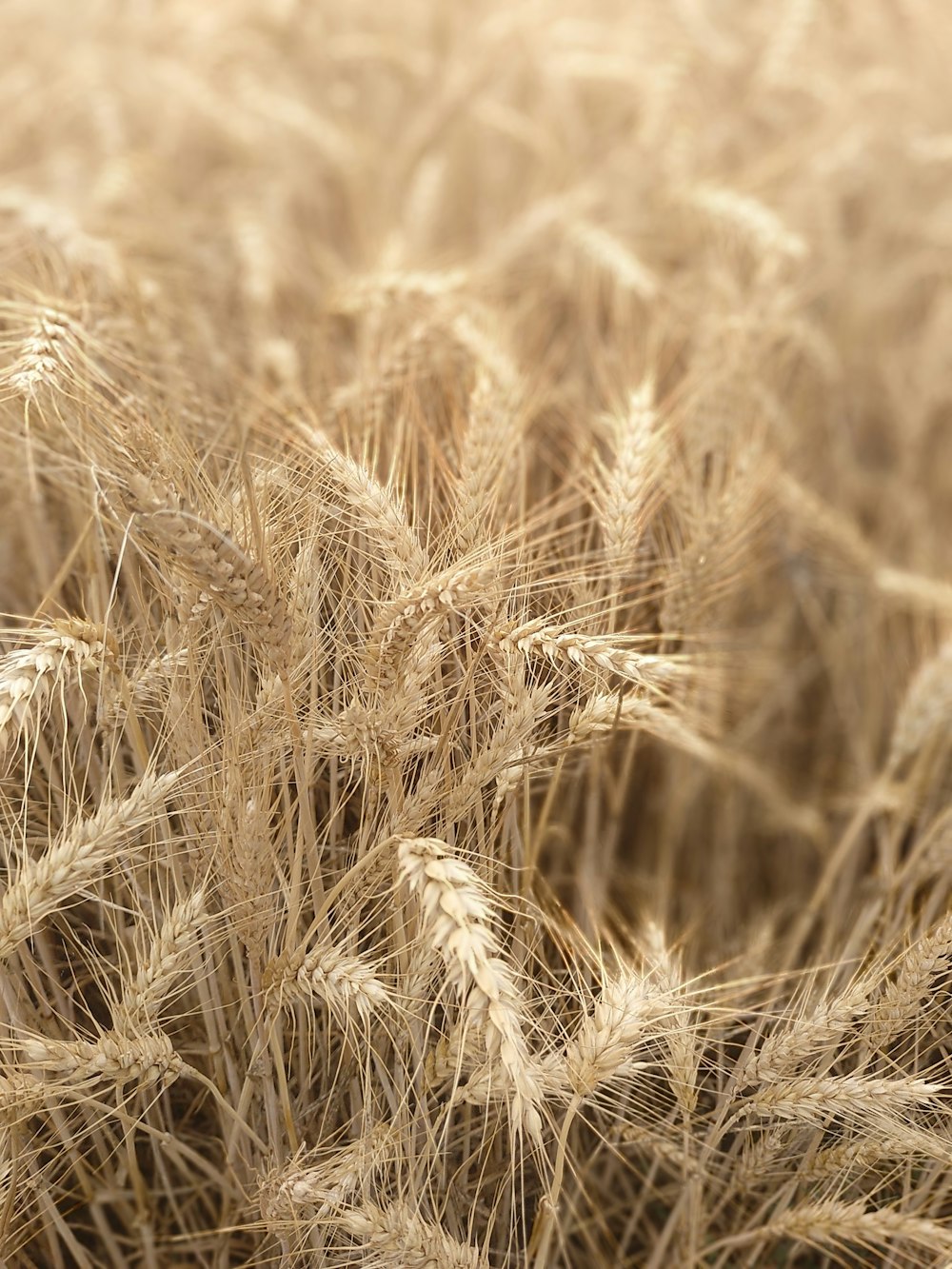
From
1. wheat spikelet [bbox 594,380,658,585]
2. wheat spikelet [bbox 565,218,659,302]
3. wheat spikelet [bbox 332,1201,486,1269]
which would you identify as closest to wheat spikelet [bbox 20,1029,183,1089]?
wheat spikelet [bbox 332,1201,486,1269]

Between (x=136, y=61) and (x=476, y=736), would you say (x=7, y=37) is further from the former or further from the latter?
(x=476, y=736)

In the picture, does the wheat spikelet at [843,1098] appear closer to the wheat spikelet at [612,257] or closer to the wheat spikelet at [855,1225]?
the wheat spikelet at [855,1225]

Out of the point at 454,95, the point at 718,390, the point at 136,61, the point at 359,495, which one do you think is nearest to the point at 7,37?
the point at 136,61

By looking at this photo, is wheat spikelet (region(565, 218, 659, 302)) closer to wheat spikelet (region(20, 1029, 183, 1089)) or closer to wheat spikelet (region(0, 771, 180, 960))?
wheat spikelet (region(0, 771, 180, 960))

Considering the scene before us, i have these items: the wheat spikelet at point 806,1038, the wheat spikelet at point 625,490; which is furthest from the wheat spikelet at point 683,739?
the wheat spikelet at point 806,1038

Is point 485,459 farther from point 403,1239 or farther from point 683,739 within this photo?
point 403,1239

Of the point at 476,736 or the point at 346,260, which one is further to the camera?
the point at 346,260

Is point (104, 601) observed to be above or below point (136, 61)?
below

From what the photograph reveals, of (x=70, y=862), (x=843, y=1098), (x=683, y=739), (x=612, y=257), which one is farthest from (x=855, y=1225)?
(x=612, y=257)
